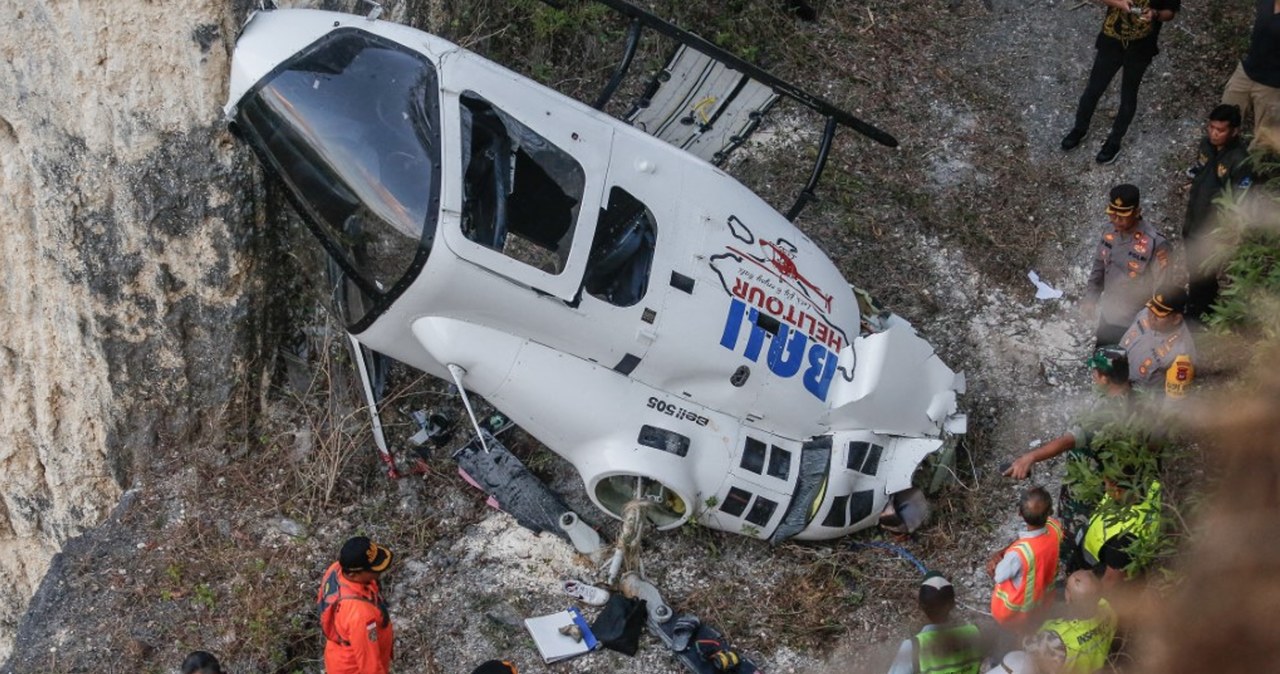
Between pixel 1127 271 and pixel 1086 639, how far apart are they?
283 cm

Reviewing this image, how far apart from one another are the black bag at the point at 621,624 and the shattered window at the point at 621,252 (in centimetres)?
161

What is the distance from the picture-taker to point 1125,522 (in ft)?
18.9

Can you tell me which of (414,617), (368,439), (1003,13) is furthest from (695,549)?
(1003,13)

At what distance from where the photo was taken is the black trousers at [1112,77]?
28.3 ft

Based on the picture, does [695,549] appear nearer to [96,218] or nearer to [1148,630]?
[1148,630]

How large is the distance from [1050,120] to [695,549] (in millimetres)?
4562

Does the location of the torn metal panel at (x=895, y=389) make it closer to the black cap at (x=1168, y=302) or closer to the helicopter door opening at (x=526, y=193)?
the black cap at (x=1168, y=302)

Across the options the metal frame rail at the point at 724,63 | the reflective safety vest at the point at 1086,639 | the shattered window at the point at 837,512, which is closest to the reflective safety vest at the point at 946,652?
the reflective safety vest at the point at 1086,639

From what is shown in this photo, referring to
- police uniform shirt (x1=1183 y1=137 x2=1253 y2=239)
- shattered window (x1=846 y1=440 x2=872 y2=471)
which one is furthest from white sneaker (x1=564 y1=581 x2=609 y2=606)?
police uniform shirt (x1=1183 y1=137 x2=1253 y2=239)

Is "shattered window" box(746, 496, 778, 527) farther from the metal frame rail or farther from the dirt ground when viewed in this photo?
the metal frame rail

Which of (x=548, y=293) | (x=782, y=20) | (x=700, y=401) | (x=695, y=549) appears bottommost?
(x=695, y=549)

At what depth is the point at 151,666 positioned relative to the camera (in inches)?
277

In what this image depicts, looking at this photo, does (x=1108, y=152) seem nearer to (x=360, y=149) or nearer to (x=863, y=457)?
(x=863, y=457)

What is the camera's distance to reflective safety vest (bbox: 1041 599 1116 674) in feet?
18.1
